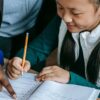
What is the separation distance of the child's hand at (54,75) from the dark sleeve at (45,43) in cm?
24

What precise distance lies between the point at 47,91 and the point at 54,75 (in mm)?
102

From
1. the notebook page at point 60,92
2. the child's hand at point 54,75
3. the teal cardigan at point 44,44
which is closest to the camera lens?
the notebook page at point 60,92

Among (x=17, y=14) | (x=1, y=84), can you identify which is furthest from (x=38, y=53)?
(x=1, y=84)

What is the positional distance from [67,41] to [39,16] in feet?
1.10

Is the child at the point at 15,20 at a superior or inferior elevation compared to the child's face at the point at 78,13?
inferior

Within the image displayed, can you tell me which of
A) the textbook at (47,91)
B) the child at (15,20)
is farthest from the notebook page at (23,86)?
the child at (15,20)

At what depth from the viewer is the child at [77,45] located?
1.08 meters

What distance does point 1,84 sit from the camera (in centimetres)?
106

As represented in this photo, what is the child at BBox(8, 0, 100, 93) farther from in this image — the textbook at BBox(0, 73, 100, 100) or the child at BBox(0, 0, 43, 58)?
the child at BBox(0, 0, 43, 58)

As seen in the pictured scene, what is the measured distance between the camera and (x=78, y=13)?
42.7 inches

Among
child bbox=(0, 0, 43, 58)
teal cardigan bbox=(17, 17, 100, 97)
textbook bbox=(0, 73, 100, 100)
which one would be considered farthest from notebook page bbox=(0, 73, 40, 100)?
child bbox=(0, 0, 43, 58)

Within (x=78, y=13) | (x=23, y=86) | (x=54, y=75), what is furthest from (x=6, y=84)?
(x=78, y=13)

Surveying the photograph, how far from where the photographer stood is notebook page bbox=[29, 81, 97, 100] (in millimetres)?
989

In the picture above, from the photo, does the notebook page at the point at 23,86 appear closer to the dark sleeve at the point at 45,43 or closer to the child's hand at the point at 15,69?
the child's hand at the point at 15,69
